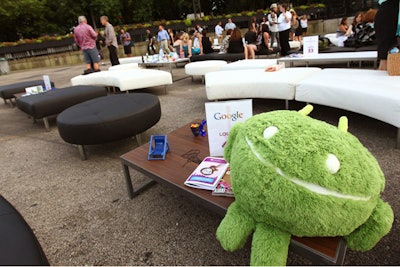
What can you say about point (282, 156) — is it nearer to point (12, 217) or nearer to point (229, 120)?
point (229, 120)

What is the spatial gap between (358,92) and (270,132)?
177 cm

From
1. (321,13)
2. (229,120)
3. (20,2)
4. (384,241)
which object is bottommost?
(384,241)

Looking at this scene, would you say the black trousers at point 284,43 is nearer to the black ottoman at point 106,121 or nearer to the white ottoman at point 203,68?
the white ottoman at point 203,68

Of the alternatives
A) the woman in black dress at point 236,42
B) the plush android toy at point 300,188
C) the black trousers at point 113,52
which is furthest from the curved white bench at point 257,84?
the black trousers at point 113,52

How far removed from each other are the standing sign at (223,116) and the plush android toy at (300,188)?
57cm

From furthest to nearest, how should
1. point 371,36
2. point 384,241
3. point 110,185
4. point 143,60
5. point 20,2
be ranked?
point 20,2, point 143,60, point 371,36, point 110,185, point 384,241

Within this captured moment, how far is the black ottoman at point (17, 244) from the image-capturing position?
934mm

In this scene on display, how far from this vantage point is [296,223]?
90cm

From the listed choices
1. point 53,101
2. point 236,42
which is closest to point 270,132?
point 53,101

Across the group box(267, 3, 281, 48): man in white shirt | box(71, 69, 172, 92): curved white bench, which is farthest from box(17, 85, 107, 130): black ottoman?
box(267, 3, 281, 48): man in white shirt

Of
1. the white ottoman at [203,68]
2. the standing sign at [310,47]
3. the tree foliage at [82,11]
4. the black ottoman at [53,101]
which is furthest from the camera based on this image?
the tree foliage at [82,11]

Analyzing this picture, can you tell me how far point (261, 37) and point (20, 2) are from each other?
67.0 feet

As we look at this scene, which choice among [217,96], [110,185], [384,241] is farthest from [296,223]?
[217,96]

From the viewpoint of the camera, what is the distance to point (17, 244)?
100cm
